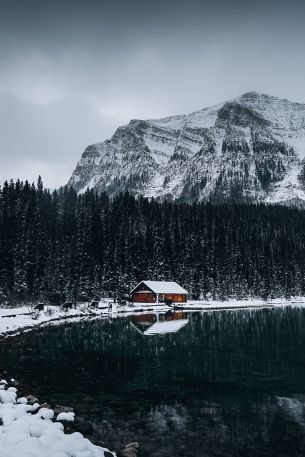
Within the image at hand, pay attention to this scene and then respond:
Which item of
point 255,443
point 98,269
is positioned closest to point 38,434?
point 255,443

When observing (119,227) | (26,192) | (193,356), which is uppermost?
(26,192)

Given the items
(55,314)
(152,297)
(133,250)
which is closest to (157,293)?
(152,297)

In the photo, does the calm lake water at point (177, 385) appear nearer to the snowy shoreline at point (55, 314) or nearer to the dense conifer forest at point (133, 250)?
the snowy shoreline at point (55, 314)

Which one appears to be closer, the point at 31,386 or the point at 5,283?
the point at 31,386

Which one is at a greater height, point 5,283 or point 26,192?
point 26,192

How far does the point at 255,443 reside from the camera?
55.1 ft

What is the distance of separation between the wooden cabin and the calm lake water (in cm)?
4922

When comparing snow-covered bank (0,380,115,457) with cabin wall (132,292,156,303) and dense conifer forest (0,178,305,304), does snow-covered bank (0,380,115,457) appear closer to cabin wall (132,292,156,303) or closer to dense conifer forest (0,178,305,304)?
dense conifer forest (0,178,305,304)

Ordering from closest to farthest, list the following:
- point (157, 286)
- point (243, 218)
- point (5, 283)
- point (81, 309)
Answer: point (81, 309) < point (5, 283) < point (157, 286) < point (243, 218)

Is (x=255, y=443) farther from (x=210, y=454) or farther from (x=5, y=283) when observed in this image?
(x=5, y=283)

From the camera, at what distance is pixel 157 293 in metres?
97.0

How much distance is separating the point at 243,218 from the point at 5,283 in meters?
105

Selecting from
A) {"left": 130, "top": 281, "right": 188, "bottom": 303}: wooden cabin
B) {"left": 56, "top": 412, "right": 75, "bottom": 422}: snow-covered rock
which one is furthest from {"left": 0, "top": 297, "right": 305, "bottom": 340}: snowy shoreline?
{"left": 56, "top": 412, "right": 75, "bottom": 422}: snow-covered rock

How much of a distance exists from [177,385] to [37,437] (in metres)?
12.3
